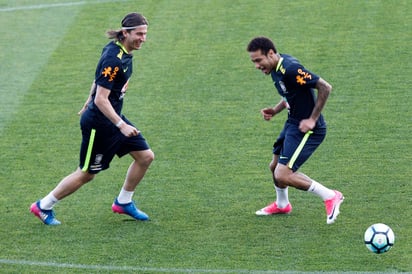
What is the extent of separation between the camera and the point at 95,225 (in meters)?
9.57

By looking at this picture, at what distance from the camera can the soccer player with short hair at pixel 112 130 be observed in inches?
360

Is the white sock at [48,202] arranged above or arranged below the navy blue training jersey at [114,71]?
below

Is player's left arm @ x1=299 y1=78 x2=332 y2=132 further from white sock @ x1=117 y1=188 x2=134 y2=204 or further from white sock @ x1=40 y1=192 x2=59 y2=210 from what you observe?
white sock @ x1=40 y1=192 x2=59 y2=210

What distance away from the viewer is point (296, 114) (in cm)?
945

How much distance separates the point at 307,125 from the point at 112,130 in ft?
6.34

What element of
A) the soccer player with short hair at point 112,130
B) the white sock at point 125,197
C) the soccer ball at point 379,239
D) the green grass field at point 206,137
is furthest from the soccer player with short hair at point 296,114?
the white sock at point 125,197

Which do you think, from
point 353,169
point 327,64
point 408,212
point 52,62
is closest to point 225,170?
point 353,169

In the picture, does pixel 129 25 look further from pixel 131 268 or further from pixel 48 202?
pixel 131 268

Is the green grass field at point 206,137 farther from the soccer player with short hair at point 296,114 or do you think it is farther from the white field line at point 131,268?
the soccer player with short hair at point 296,114

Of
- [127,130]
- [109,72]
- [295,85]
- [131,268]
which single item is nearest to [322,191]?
[295,85]

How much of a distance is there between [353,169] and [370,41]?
4.01 meters

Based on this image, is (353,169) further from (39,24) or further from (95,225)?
(39,24)

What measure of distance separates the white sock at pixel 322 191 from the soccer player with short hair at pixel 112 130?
1676mm

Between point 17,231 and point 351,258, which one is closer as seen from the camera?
point 351,258
